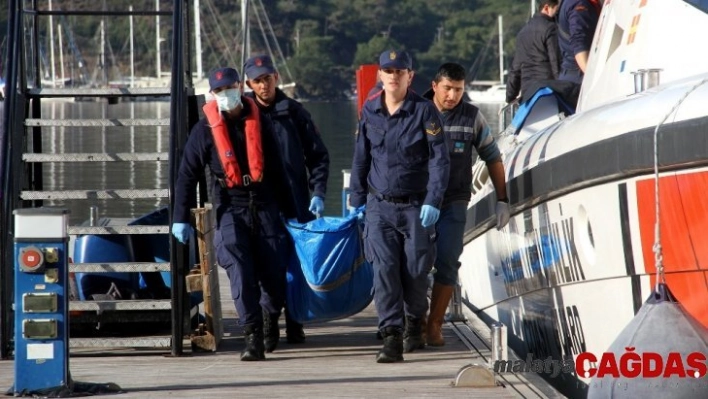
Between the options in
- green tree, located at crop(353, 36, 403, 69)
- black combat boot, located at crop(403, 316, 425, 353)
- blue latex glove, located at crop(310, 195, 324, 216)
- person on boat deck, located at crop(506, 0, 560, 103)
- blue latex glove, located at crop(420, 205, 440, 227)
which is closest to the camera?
blue latex glove, located at crop(420, 205, 440, 227)

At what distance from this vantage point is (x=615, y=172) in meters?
6.54

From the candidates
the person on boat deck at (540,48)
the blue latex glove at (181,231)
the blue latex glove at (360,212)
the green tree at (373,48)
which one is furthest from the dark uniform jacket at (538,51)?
the green tree at (373,48)

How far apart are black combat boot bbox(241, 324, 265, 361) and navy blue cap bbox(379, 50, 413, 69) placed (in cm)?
160

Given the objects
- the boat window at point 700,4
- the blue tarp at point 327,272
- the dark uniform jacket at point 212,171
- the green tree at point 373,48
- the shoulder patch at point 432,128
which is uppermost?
the green tree at point 373,48

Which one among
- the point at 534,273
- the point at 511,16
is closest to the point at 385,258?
the point at 534,273

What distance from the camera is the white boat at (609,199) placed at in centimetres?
611

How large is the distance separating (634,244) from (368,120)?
1.90 meters

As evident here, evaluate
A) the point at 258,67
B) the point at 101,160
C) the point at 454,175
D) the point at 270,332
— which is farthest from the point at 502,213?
the point at 101,160

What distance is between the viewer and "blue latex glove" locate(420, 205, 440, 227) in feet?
24.3

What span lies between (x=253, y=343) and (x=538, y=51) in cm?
440

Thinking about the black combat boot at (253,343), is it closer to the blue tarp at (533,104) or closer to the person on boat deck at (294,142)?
the person on boat deck at (294,142)

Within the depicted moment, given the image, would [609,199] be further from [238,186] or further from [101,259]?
[101,259]

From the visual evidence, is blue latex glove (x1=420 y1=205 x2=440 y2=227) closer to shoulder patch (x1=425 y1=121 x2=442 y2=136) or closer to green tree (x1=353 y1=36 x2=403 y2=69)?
shoulder patch (x1=425 y1=121 x2=442 y2=136)

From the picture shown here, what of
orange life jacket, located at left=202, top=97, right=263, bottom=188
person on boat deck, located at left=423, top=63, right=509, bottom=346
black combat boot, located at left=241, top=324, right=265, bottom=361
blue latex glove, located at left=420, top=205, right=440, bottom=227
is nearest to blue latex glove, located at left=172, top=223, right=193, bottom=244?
orange life jacket, located at left=202, top=97, right=263, bottom=188
